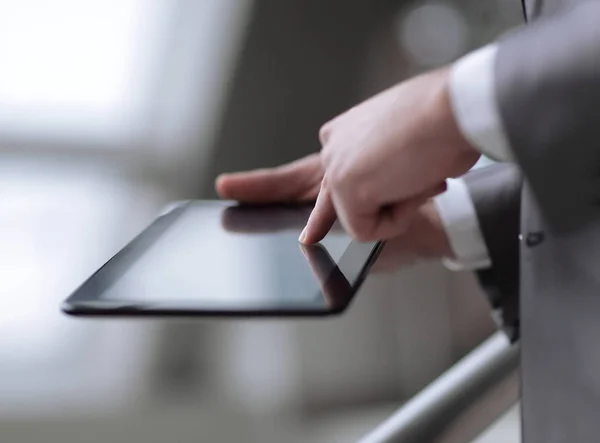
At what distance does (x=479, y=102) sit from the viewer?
28 centimetres

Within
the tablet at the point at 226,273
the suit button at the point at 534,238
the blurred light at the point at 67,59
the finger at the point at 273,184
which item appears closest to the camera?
the tablet at the point at 226,273

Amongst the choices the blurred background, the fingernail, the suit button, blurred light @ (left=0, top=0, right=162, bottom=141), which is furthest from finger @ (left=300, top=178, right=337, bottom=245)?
blurred light @ (left=0, top=0, right=162, bottom=141)

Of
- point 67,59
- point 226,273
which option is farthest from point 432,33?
point 226,273

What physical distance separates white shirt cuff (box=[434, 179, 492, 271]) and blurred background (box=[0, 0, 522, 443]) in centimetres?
93

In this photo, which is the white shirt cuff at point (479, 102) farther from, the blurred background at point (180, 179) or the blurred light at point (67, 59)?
the blurred light at point (67, 59)

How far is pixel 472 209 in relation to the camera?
52 cm

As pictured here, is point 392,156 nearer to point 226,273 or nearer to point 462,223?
point 226,273

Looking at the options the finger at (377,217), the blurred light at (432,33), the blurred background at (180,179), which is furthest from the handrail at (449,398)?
the blurred light at (432,33)

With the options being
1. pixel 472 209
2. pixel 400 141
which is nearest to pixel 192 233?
pixel 400 141

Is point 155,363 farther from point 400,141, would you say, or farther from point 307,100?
point 400,141

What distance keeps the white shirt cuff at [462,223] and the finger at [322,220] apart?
21 centimetres

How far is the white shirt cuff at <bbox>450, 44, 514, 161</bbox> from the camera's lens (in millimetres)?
281

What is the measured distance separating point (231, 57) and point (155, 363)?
770 millimetres

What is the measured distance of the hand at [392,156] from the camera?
291 millimetres
